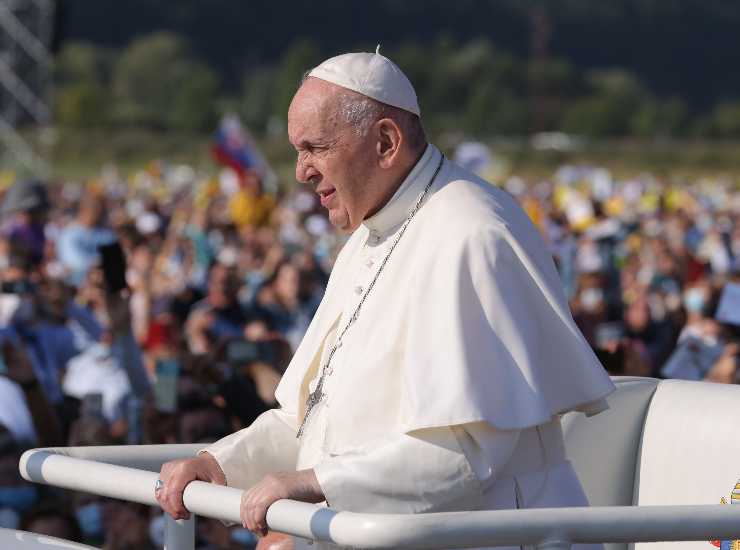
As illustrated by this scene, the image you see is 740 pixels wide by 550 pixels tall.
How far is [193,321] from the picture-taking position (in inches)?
335

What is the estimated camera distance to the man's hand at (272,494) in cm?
227

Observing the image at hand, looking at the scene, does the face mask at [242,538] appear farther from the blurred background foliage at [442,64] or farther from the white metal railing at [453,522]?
the blurred background foliage at [442,64]

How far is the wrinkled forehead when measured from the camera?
270 cm

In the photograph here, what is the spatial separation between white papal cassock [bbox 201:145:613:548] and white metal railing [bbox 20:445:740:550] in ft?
0.67

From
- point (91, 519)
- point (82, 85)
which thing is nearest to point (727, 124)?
point (82, 85)

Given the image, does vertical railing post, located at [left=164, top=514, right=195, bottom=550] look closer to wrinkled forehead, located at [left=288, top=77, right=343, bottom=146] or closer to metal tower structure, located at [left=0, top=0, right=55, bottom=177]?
wrinkled forehead, located at [left=288, top=77, right=343, bottom=146]

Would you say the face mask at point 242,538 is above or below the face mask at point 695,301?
below

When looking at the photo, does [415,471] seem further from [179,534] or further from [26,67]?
[26,67]

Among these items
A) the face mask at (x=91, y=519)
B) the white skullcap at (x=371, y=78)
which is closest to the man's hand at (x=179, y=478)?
the white skullcap at (x=371, y=78)

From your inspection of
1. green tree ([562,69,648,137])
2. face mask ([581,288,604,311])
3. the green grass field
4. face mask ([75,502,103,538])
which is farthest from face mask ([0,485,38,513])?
green tree ([562,69,648,137])

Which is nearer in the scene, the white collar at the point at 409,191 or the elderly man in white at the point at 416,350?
the elderly man in white at the point at 416,350

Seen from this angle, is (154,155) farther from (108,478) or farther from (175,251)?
(108,478)

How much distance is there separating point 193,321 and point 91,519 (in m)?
2.78

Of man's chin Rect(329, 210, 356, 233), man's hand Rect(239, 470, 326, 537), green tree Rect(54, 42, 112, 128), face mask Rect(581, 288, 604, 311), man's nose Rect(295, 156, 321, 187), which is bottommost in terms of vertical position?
man's hand Rect(239, 470, 326, 537)
